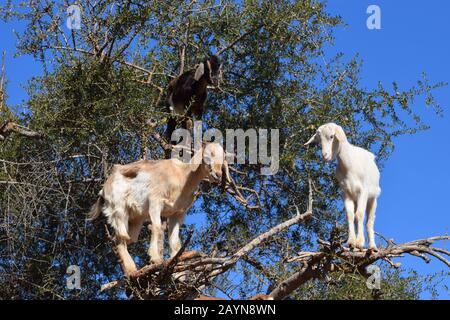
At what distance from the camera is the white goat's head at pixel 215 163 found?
11.5 metres

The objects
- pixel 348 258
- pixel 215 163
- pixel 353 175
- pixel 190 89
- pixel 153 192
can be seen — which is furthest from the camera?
pixel 190 89

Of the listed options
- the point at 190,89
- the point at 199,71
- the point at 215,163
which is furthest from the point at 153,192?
the point at 199,71

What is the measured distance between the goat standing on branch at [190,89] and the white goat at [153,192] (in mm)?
1939

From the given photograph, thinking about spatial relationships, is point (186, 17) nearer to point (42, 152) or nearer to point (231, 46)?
point (231, 46)

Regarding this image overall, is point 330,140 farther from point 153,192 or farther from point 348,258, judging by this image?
point 153,192

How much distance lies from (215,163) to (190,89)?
2580 millimetres

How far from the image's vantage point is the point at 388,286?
37.5 ft

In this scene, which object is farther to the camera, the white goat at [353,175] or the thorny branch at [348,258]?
the white goat at [353,175]

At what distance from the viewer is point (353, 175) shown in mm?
11297

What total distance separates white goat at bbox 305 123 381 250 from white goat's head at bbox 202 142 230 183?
117 centimetres

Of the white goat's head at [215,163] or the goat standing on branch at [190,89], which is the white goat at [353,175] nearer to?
the white goat's head at [215,163]

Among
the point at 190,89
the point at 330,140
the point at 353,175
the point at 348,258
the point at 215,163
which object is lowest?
the point at 348,258

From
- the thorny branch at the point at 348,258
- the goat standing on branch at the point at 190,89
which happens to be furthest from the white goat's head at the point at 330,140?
the goat standing on branch at the point at 190,89

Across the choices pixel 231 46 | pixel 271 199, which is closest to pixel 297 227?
pixel 271 199
